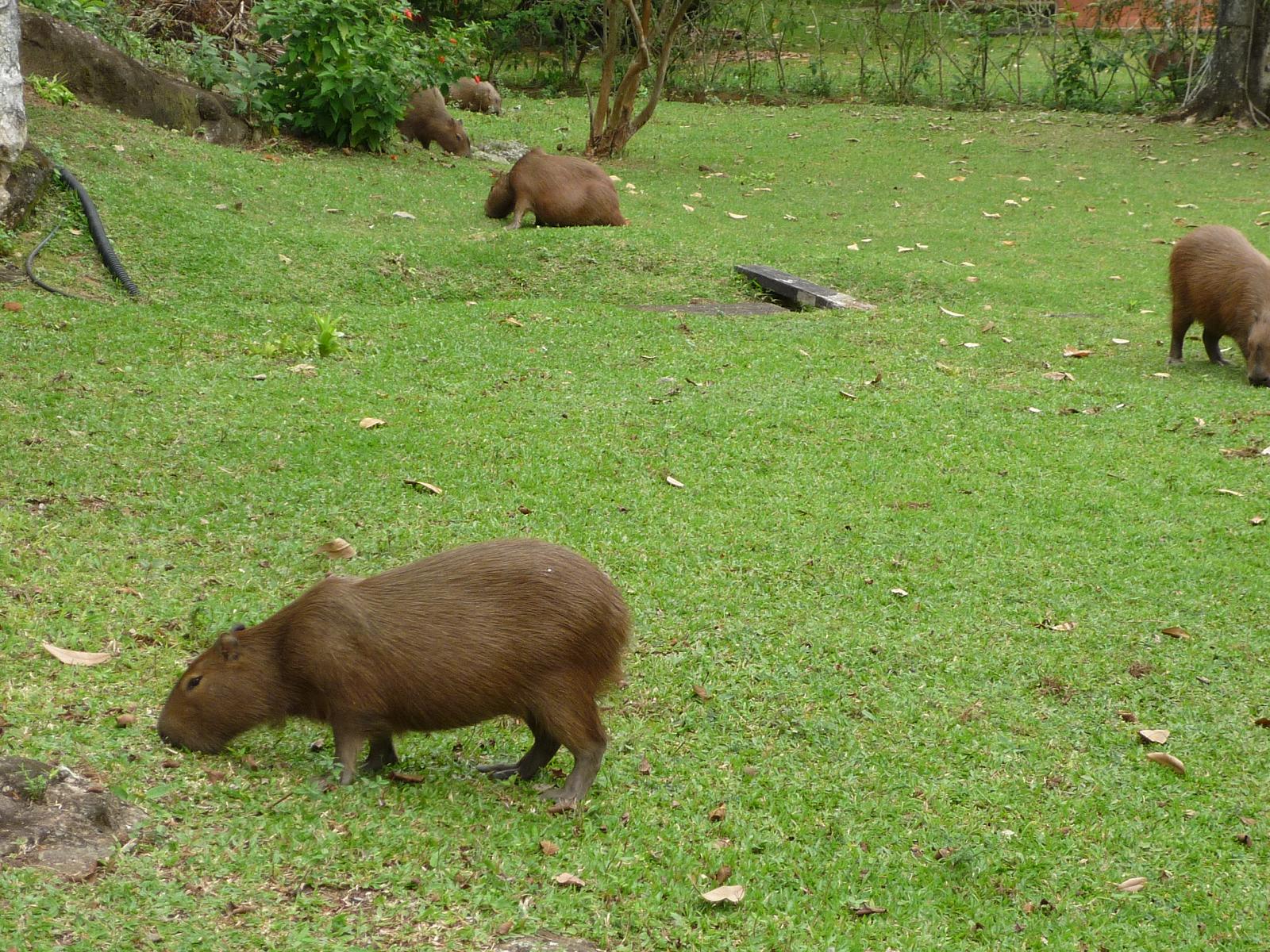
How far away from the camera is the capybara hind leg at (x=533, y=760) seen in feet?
12.7

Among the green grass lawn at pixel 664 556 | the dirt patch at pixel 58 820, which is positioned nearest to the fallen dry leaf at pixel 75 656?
the green grass lawn at pixel 664 556

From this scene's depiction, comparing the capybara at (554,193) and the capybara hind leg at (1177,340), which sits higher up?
the capybara at (554,193)

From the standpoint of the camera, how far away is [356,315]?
855 cm

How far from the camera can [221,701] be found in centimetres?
368

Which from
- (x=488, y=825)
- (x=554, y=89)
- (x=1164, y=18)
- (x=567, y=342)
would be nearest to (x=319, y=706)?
(x=488, y=825)

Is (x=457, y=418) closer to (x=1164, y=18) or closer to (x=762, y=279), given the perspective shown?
(x=762, y=279)

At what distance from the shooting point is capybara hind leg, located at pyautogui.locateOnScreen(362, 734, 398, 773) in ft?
12.5

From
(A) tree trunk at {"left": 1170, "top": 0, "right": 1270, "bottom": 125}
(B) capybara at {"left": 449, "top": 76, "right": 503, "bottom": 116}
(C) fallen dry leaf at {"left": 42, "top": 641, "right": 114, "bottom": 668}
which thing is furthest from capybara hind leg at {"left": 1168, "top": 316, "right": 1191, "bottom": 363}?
(B) capybara at {"left": 449, "top": 76, "right": 503, "bottom": 116}

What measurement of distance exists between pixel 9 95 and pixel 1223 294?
27.6 feet

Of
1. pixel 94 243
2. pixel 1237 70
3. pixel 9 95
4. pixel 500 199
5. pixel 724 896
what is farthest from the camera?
pixel 1237 70

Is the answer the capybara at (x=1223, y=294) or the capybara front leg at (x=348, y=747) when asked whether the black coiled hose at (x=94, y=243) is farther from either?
the capybara at (x=1223, y=294)

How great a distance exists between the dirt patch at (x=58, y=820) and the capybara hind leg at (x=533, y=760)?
1136 millimetres

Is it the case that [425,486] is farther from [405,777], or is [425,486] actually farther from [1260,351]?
[1260,351]

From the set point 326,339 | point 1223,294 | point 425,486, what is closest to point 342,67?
point 326,339
